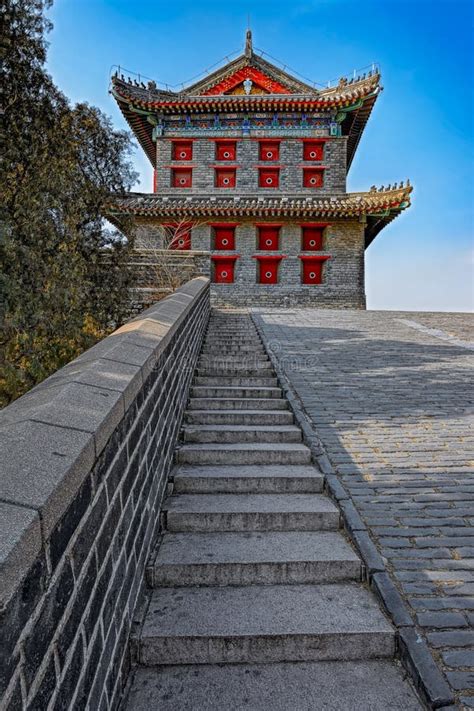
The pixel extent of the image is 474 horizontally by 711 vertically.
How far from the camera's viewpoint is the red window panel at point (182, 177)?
2336cm

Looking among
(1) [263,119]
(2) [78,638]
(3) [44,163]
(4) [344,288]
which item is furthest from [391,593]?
(1) [263,119]

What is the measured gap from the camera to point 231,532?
3.55 metres

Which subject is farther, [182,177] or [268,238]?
[182,177]

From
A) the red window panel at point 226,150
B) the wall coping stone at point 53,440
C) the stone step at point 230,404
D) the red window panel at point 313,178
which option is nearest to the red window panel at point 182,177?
the red window panel at point 226,150

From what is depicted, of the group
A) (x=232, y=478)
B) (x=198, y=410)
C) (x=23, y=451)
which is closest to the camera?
(x=23, y=451)

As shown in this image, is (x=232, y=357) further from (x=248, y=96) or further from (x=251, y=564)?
(x=248, y=96)

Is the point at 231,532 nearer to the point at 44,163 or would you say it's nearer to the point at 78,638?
the point at 78,638

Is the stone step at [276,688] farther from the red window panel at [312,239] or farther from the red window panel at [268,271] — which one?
the red window panel at [312,239]

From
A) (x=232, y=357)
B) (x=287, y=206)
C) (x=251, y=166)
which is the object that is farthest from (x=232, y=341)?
(x=251, y=166)

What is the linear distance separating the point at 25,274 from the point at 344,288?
18.1 meters

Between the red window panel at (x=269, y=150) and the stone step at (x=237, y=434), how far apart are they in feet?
70.0

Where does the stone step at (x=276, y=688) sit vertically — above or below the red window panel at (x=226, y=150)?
below

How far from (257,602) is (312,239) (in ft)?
68.6

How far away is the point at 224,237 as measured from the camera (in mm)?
22141
